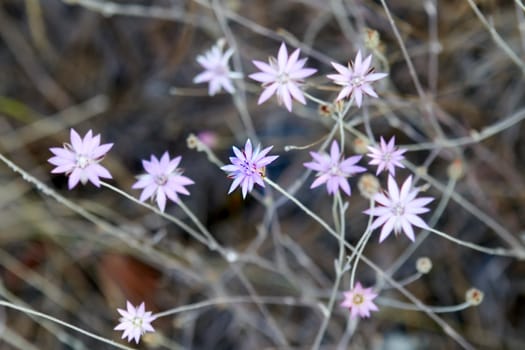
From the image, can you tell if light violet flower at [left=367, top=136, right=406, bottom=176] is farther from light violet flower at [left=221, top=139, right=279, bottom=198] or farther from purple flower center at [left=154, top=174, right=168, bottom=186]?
purple flower center at [left=154, top=174, right=168, bottom=186]

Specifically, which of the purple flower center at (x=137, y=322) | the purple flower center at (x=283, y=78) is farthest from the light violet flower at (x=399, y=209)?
the purple flower center at (x=137, y=322)

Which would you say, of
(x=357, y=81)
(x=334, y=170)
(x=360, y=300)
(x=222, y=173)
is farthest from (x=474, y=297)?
(x=222, y=173)

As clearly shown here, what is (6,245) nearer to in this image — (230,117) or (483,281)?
(230,117)

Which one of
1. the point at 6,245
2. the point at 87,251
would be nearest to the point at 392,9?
the point at 87,251

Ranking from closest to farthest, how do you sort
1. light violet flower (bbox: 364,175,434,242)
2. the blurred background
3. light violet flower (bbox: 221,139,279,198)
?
light violet flower (bbox: 221,139,279,198) → light violet flower (bbox: 364,175,434,242) → the blurred background

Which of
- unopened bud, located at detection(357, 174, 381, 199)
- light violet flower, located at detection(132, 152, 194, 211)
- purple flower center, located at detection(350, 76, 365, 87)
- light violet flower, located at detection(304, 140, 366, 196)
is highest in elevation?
unopened bud, located at detection(357, 174, 381, 199)

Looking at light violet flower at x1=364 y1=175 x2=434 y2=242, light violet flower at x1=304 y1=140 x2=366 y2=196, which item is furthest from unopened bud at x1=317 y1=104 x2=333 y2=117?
light violet flower at x1=364 y1=175 x2=434 y2=242

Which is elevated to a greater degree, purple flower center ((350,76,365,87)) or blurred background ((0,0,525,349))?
blurred background ((0,0,525,349))
